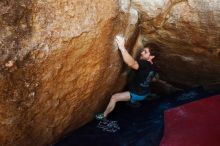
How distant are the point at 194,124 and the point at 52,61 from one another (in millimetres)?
2283

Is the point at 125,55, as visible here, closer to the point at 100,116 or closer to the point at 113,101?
the point at 113,101

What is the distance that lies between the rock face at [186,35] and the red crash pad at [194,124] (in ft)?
2.51

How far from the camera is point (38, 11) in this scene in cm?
426

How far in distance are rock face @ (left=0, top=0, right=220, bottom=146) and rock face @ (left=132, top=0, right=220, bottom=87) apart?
0.01m

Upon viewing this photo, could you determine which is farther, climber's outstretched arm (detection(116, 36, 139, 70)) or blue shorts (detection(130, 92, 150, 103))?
blue shorts (detection(130, 92, 150, 103))

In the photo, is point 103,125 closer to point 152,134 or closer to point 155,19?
point 152,134

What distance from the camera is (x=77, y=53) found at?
486 cm

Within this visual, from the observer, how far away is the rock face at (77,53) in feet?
13.9

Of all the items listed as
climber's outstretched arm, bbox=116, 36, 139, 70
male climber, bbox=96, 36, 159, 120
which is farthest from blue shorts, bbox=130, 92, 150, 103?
climber's outstretched arm, bbox=116, 36, 139, 70

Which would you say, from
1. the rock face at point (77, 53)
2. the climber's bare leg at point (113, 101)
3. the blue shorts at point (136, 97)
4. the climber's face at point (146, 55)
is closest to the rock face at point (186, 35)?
the rock face at point (77, 53)

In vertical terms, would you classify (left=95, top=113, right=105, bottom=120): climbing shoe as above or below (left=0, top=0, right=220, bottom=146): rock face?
below

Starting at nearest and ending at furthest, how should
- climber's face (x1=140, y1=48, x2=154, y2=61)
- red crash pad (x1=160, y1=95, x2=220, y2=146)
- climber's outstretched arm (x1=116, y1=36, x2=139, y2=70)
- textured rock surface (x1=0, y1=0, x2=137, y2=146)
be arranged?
textured rock surface (x1=0, y1=0, x2=137, y2=146) < red crash pad (x1=160, y1=95, x2=220, y2=146) < climber's outstretched arm (x1=116, y1=36, x2=139, y2=70) < climber's face (x1=140, y1=48, x2=154, y2=61)

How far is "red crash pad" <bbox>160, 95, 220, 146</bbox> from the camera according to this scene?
495 centimetres

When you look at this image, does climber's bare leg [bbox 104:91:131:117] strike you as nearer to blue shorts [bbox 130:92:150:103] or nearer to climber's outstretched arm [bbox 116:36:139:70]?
blue shorts [bbox 130:92:150:103]
